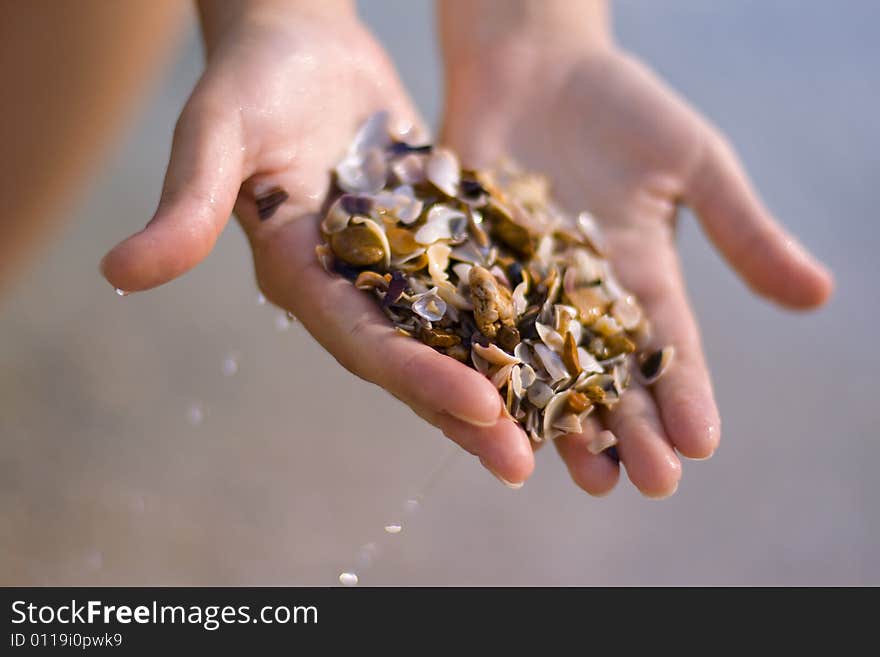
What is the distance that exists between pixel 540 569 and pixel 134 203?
1265 mm

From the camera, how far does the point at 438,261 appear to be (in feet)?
3.07

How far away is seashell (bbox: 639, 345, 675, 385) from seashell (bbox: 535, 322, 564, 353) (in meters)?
0.13

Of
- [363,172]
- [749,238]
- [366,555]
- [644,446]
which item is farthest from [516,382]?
[366,555]

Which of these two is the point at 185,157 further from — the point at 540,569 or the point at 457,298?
the point at 540,569

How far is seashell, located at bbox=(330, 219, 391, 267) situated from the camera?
2.95 feet

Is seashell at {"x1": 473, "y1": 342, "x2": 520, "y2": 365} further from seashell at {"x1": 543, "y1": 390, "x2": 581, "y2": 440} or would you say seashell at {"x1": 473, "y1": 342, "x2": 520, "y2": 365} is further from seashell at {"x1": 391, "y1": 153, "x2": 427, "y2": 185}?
seashell at {"x1": 391, "y1": 153, "x2": 427, "y2": 185}

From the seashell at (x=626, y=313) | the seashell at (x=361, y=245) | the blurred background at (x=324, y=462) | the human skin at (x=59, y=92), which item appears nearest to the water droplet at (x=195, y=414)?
the blurred background at (x=324, y=462)

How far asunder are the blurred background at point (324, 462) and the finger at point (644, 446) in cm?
42

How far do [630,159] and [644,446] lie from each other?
0.56 m

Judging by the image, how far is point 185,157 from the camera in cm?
82

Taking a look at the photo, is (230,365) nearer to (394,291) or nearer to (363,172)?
(363,172)

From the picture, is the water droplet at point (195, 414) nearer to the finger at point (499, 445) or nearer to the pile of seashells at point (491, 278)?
the pile of seashells at point (491, 278)

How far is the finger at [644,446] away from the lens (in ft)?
2.75

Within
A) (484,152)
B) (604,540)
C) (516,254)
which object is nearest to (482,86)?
(484,152)
